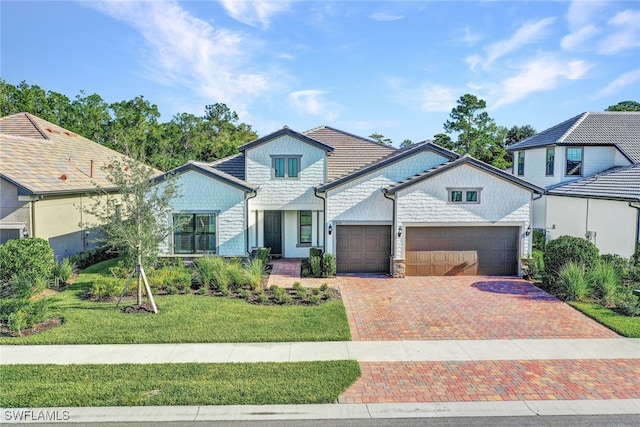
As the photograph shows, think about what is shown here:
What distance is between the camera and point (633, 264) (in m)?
15.9

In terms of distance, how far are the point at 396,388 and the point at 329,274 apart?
9108 mm

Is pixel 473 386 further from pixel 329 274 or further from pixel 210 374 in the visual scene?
pixel 329 274

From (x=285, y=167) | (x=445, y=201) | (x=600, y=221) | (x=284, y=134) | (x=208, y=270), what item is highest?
(x=284, y=134)

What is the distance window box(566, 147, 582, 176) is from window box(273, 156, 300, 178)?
14896 mm

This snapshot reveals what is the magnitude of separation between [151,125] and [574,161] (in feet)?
107

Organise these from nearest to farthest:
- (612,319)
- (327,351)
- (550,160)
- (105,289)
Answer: (327,351), (612,319), (105,289), (550,160)

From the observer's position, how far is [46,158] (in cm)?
1995

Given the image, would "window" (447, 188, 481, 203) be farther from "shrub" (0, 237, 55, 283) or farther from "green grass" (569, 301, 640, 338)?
"shrub" (0, 237, 55, 283)

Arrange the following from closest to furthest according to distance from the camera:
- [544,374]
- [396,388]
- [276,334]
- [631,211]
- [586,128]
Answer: [396,388]
[544,374]
[276,334]
[631,211]
[586,128]

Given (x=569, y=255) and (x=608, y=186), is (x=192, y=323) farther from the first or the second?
(x=608, y=186)

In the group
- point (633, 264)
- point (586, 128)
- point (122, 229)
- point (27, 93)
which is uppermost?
point (27, 93)

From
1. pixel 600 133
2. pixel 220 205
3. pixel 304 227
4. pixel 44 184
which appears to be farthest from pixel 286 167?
pixel 600 133

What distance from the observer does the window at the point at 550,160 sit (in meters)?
24.0

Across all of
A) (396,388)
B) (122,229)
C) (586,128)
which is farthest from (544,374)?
(586,128)
